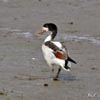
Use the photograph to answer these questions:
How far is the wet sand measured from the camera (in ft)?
29.5

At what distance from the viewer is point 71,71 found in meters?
10.3

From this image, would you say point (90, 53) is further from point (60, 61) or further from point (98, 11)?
point (98, 11)

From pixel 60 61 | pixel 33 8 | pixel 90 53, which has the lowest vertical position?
pixel 33 8

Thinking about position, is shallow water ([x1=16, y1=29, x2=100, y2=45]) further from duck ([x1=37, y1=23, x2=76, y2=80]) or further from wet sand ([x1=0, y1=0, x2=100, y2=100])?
duck ([x1=37, y1=23, x2=76, y2=80])

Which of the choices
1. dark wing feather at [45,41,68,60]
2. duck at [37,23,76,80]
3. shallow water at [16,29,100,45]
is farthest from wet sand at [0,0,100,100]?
dark wing feather at [45,41,68,60]

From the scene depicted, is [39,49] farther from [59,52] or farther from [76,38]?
[59,52]

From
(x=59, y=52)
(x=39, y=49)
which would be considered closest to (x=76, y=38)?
(x=39, y=49)

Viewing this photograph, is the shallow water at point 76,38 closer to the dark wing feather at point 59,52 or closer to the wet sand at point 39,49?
the wet sand at point 39,49

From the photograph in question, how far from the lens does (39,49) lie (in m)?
12.2

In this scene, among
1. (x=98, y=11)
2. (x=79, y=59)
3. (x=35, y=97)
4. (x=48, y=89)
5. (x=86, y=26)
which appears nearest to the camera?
(x=35, y=97)

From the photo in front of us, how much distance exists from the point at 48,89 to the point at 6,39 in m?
4.15

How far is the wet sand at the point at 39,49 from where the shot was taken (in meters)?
8.98

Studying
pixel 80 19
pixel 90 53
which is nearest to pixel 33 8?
pixel 80 19

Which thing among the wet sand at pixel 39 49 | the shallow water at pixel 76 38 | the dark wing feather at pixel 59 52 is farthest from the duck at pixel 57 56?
the shallow water at pixel 76 38
